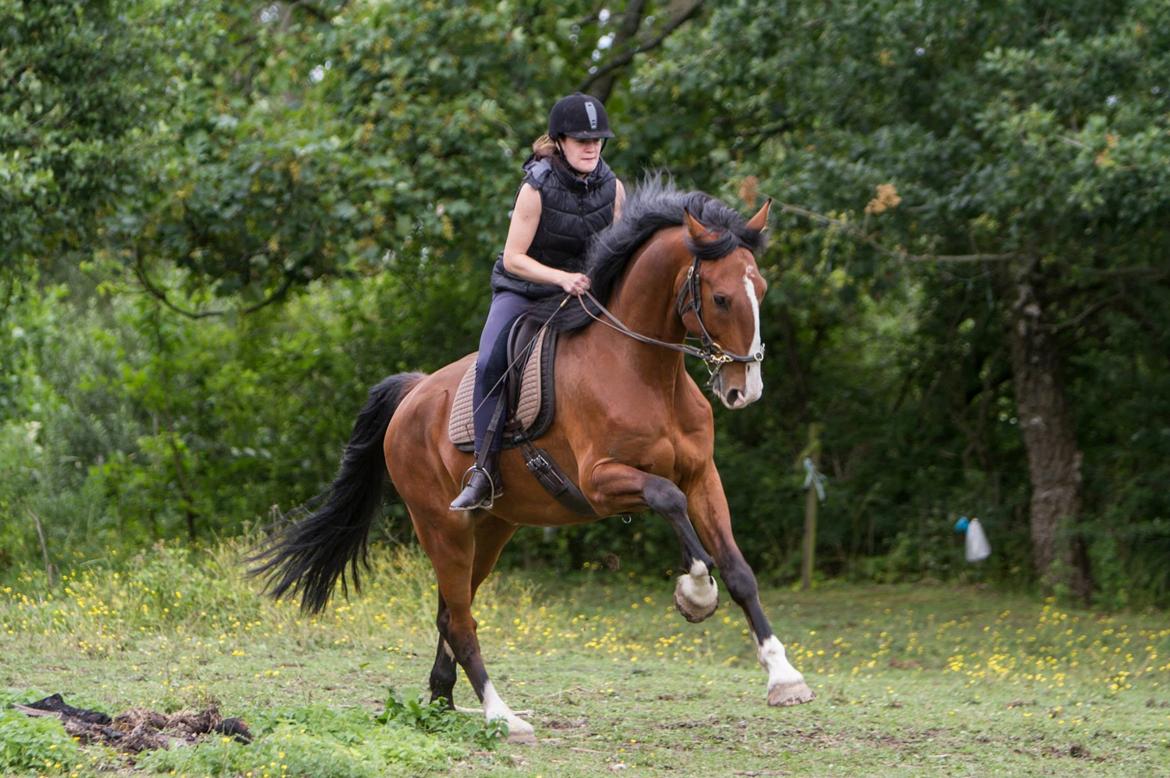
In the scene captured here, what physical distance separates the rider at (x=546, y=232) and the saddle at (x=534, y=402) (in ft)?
0.21

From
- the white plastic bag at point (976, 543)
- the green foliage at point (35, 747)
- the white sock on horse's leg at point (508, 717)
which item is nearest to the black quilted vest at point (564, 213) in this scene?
the white sock on horse's leg at point (508, 717)

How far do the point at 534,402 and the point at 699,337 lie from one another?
98 cm

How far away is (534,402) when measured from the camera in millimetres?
6703

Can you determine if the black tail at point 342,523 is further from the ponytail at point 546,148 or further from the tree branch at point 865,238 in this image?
the tree branch at point 865,238

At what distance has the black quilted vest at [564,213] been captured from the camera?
6875 millimetres

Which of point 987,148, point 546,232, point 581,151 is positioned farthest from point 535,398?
point 987,148

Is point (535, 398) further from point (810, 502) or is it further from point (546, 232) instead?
point (810, 502)

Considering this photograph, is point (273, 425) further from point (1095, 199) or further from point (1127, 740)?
point (1127, 740)

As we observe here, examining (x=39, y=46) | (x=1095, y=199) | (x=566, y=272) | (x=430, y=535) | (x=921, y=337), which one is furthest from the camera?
→ (x=921, y=337)

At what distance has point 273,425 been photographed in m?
16.3

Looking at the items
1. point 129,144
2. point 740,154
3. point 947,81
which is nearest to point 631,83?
point 740,154

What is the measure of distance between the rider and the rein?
1.01ft

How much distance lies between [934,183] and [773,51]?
6.59ft

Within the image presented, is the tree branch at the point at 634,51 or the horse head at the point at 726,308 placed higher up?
the tree branch at the point at 634,51
